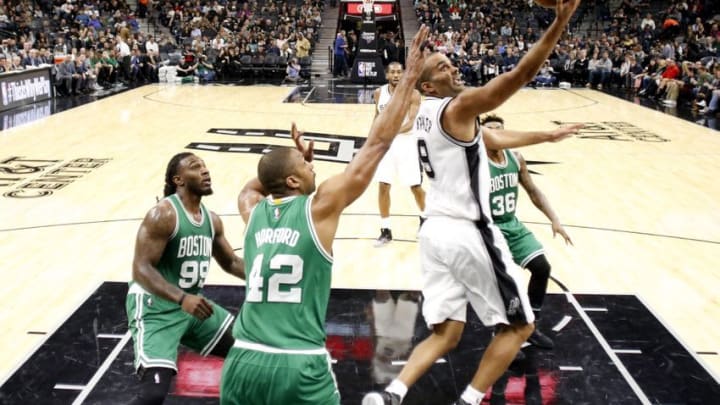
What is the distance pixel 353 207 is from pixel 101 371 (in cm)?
477

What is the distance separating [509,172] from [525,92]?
17.8m

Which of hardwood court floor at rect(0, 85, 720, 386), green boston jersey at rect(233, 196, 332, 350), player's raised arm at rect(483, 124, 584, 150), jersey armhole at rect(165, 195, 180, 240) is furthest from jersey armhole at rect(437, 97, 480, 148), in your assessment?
hardwood court floor at rect(0, 85, 720, 386)

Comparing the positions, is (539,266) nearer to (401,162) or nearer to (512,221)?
(512,221)

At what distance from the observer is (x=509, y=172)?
5.11m

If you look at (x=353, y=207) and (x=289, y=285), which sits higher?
(x=289, y=285)

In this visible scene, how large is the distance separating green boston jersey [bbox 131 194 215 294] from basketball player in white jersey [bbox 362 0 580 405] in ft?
3.90

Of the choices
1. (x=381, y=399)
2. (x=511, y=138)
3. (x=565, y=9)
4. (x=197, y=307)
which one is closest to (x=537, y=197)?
(x=511, y=138)

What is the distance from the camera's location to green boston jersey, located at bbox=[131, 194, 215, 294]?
13.4 ft

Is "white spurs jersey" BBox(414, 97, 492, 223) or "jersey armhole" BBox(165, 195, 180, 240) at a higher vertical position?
"white spurs jersey" BBox(414, 97, 492, 223)

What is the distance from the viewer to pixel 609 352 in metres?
5.37

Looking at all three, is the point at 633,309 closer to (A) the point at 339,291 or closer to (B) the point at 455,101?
(A) the point at 339,291

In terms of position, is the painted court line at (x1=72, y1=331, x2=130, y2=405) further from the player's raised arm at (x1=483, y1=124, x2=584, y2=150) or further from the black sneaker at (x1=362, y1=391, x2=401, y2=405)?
the player's raised arm at (x1=483, y1=124, x2=584, y2=150)

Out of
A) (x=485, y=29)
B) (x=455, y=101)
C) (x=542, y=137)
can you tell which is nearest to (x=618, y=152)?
(x=542, y=137)

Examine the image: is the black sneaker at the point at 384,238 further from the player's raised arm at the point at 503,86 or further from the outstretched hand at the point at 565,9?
the outstretched hand at the point at 565,9
